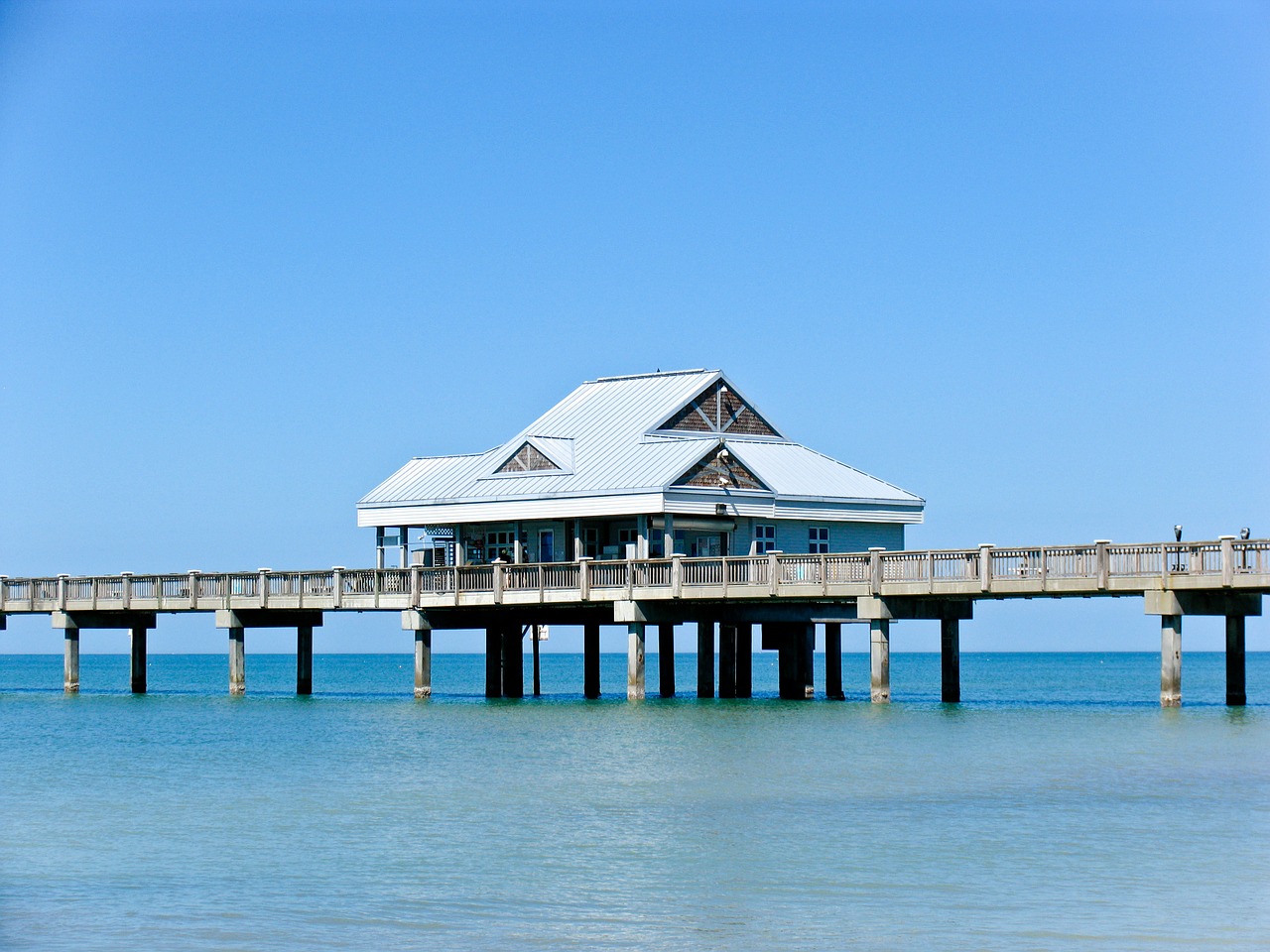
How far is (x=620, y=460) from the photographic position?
52531mm

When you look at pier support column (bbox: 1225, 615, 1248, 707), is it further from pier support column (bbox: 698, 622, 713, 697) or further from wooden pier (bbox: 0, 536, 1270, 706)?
pier support column (bbox: 698, 622, 713, 697)

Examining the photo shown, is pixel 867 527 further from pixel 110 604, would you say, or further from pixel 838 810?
pixel 838 810

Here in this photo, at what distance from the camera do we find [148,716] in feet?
168

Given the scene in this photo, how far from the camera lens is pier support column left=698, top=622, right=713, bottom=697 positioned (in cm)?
5038

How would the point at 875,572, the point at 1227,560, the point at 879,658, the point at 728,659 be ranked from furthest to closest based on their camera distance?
the point at 728,659 < the point at 879,658 < the point at 875,572 < the point at 1227,560

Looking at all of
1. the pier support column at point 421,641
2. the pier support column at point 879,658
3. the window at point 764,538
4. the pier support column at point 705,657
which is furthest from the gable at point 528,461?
the pier support column at point 879,658

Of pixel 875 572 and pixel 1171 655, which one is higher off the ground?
pixel 875 572

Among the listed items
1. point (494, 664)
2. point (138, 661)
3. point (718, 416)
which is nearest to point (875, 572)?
point (718, 416)

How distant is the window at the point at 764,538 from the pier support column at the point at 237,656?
640 inches

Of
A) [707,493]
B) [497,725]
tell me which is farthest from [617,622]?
[497,725]

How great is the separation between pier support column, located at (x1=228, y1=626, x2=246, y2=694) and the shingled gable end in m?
5.35

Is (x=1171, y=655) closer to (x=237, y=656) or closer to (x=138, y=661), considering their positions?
(x=237, y=656)

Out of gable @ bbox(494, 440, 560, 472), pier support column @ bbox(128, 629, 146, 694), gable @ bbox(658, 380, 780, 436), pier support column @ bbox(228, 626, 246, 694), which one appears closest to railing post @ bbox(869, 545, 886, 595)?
gable @ bbox(658, 380, 780, 436)

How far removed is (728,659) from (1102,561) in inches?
564
